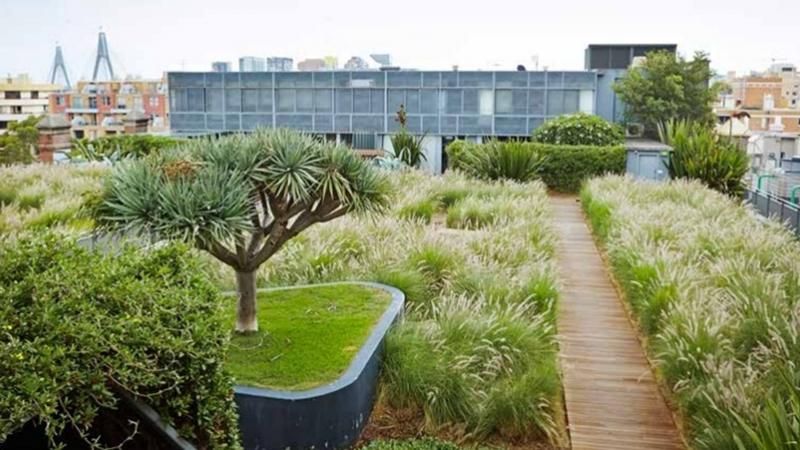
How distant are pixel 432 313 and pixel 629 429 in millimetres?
1712

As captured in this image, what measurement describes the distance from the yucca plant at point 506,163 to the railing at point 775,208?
3508 millimetres

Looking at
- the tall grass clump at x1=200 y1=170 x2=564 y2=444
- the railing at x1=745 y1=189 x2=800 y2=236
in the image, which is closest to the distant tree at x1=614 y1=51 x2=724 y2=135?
the railing at x1=745 y1=189 x2=800 y2=236

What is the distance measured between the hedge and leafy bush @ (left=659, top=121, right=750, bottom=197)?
3.95ft

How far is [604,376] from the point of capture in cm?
499

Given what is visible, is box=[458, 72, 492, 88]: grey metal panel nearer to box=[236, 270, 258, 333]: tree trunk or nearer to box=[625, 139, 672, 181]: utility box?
box=[625, 139, 672, 181]: utility box

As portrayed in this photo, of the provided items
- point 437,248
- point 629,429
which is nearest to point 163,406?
point 629,429

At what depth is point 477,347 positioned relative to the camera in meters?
4.72

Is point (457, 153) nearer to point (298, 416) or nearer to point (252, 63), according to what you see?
point (298, 416)

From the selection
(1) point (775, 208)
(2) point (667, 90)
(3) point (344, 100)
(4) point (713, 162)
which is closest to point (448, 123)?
(3) point (344, 100)

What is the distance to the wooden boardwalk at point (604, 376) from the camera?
420 cm

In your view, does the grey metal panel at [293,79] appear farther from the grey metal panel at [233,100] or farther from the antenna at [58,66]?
the antenna at [58,66]

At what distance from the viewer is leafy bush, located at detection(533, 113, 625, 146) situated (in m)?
15.2

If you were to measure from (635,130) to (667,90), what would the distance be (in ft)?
5.00

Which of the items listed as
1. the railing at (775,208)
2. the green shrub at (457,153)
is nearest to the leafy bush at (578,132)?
the green shrub at (457,153)
